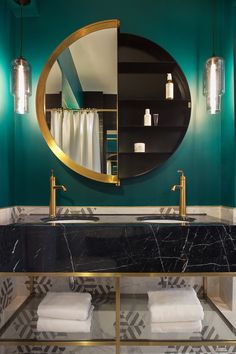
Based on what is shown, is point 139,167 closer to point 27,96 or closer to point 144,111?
point 144,111

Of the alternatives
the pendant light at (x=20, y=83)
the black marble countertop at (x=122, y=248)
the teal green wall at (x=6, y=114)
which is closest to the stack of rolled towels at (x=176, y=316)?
the black marble countertop at (x=122, y=248)

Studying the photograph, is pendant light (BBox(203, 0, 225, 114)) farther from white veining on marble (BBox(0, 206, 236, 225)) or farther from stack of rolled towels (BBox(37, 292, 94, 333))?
stack of rolled towels (BBox(37, 292, 94, 333))

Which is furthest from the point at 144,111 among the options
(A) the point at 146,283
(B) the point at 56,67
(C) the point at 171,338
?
(C) the point at 171,338

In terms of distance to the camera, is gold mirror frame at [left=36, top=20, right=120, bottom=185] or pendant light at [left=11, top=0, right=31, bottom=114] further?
gold mirror frame at [left=36, top=20, right=120, bottom=185]

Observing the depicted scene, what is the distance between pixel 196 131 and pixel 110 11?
3.26ft

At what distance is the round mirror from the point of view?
75.6 inches

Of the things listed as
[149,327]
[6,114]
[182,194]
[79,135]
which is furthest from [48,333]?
[6,114]

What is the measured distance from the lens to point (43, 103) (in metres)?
1.94

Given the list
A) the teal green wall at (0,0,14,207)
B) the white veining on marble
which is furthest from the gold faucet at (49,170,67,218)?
the teal green wall at (0,0,14,207)

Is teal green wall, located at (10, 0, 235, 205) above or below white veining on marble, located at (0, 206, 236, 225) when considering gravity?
above

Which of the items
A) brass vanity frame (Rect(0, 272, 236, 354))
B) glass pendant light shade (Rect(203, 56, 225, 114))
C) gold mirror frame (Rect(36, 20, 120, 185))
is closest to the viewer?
brass vanity frame (Rect(0, 272, 236, 354))

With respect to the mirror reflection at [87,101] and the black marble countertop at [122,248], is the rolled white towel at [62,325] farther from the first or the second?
the mirror reflection at [87,101]

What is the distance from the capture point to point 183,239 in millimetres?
1422

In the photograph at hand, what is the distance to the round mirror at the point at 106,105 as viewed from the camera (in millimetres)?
1921
